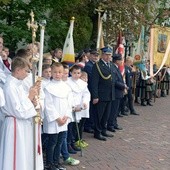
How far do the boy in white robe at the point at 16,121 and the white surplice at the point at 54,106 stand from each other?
2.94 feet

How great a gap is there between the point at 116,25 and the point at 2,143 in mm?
12454

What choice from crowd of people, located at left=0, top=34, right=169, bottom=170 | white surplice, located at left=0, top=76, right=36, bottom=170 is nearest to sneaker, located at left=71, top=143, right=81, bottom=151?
crowd of people, located at left=0, top=34, right=169, bottom=170

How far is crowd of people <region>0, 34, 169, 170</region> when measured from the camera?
4895 mm

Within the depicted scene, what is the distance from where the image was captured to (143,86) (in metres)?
15.0

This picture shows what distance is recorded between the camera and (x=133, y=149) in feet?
26.9

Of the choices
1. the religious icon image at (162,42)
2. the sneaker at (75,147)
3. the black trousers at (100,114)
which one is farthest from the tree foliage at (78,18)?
the sneaker at (75,147)

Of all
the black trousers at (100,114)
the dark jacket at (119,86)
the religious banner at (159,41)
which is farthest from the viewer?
the religious banner at (159,41)

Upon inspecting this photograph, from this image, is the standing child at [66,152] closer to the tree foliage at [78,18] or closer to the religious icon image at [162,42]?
the tree foliage at [78,18]

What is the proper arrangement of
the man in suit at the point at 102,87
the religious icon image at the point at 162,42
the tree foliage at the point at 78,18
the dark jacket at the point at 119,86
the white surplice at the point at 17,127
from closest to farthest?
the white surplice at the point at 17,127, the man in suit at the point at 102,87, the dark jacket at the point at 119,86, the tree foliage at the point at 78,18, the religious icon image at the point at 162,42

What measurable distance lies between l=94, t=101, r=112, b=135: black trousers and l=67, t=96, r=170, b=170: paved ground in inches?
10.7

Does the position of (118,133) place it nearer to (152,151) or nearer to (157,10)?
(152,151)

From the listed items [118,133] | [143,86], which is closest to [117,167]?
[118,133]

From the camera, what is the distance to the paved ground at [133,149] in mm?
6999

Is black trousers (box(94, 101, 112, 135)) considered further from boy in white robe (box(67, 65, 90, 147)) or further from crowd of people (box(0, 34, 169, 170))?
boy in white robe (box(67, 65, 90, 147))
